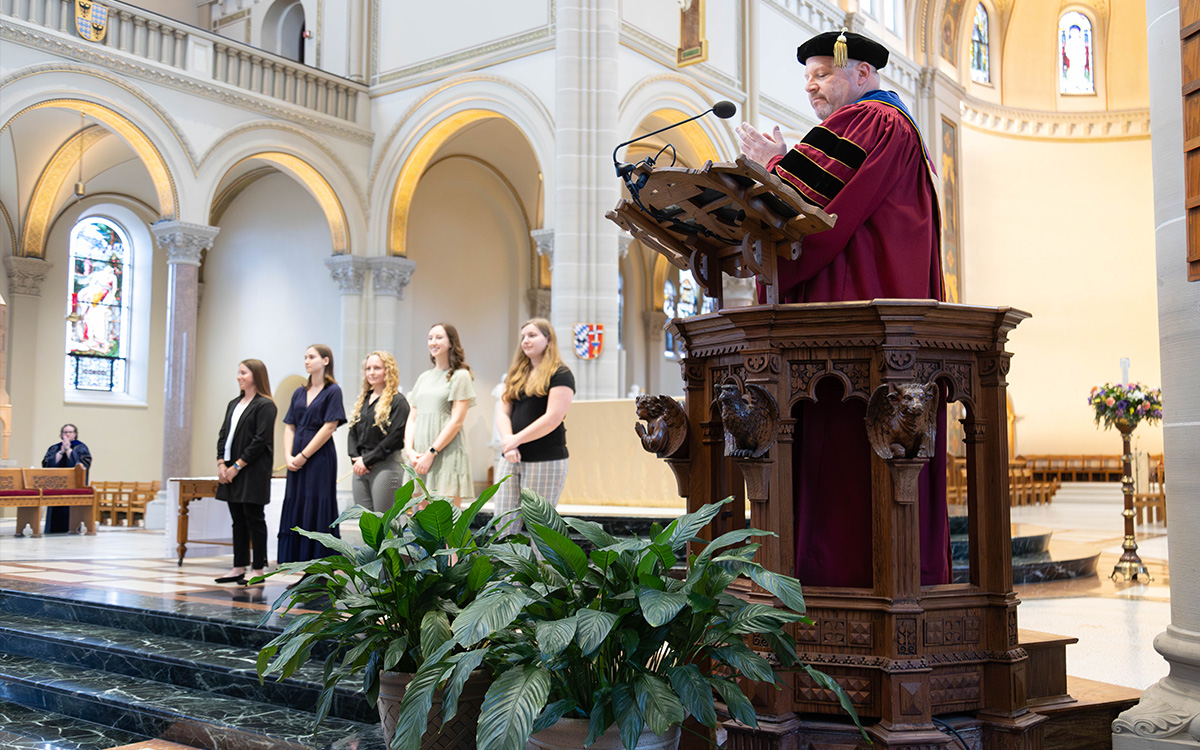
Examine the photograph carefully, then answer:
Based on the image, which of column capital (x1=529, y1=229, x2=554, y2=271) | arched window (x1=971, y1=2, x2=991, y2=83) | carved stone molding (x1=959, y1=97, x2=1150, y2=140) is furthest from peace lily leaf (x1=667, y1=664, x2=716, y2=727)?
arched window (x1=971, y1=2, x2=991, y2=83)

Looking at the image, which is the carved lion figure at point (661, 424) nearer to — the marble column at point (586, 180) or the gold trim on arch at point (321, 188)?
the marble column at point (586, 180)

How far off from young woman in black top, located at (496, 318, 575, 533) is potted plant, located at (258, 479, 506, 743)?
2.01 m

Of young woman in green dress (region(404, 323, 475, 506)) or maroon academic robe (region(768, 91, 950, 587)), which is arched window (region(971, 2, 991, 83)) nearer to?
young woman in green dress (region(404, 323, 475, 506))

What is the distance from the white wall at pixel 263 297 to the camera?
15.5 m

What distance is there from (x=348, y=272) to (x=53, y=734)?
10.9 metres

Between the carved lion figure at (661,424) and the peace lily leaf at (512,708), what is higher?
the carved lion figure at (661,424)

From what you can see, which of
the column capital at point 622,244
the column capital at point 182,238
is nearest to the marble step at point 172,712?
the column capital at point 622,244

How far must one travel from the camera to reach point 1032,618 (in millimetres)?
4875

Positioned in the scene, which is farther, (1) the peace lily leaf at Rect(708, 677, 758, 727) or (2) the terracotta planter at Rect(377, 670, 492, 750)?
(2) the terracotta planter at Rect(377, 670, 492, 750)

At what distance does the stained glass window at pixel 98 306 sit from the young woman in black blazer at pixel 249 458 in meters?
11.5

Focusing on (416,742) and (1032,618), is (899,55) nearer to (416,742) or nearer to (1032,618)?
(1032,618)

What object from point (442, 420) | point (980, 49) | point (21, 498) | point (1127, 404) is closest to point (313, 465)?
point (442, 420)

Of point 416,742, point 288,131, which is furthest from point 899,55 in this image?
point 416,742

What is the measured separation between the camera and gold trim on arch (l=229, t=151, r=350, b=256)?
43.5ft
